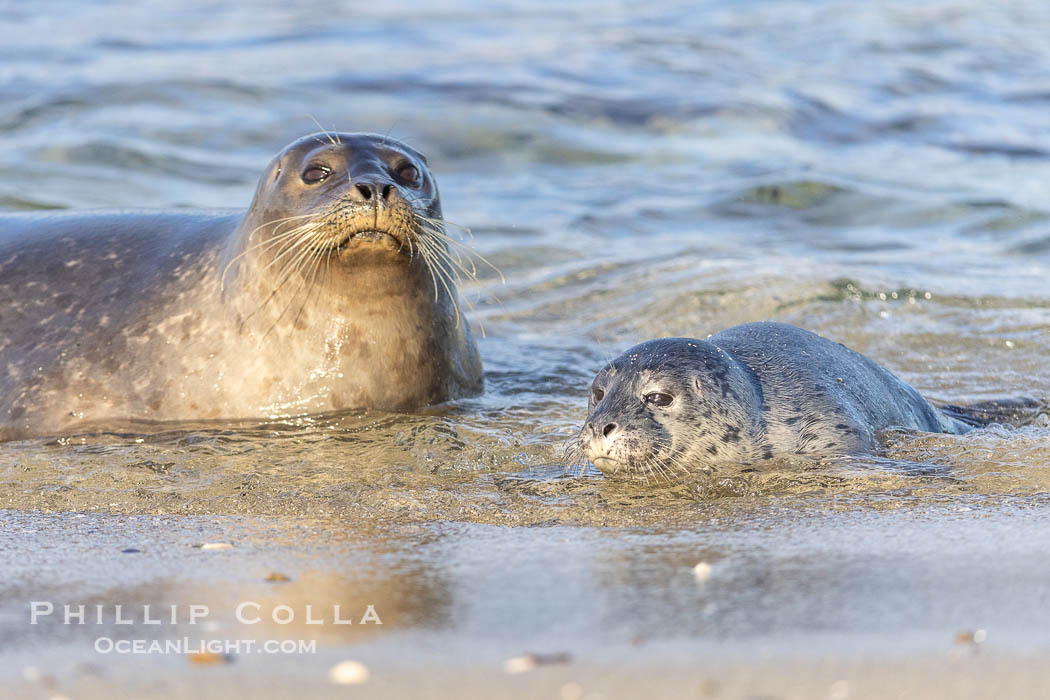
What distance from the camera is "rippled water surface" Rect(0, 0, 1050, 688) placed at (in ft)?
12.5

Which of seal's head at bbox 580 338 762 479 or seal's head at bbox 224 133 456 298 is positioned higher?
seal's head at bbox 224 133 456 298

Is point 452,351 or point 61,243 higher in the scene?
point 61,243

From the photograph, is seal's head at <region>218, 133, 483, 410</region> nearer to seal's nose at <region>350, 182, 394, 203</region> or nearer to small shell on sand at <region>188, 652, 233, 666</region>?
seal's nose at <region>350, 182, 394, 203</region>

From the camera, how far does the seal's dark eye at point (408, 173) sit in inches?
180

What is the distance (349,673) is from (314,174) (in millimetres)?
2547

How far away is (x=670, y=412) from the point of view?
12.9ft

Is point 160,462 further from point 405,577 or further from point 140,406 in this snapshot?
point 405,577

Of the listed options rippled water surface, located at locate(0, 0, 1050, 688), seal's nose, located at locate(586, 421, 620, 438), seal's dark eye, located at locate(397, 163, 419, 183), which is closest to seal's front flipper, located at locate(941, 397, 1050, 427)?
rippled water surface, located at locate(0, 0, 1050, 688)

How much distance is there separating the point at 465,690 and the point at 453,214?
269 inches

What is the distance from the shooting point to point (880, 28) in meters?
16.3

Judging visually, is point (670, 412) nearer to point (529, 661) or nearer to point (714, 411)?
point (714, 411)

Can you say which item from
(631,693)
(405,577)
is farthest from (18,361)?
(631,693)

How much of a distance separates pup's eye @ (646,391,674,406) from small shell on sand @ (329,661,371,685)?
1.81 meters

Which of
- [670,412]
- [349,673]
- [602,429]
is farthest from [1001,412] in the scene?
[349,673]
